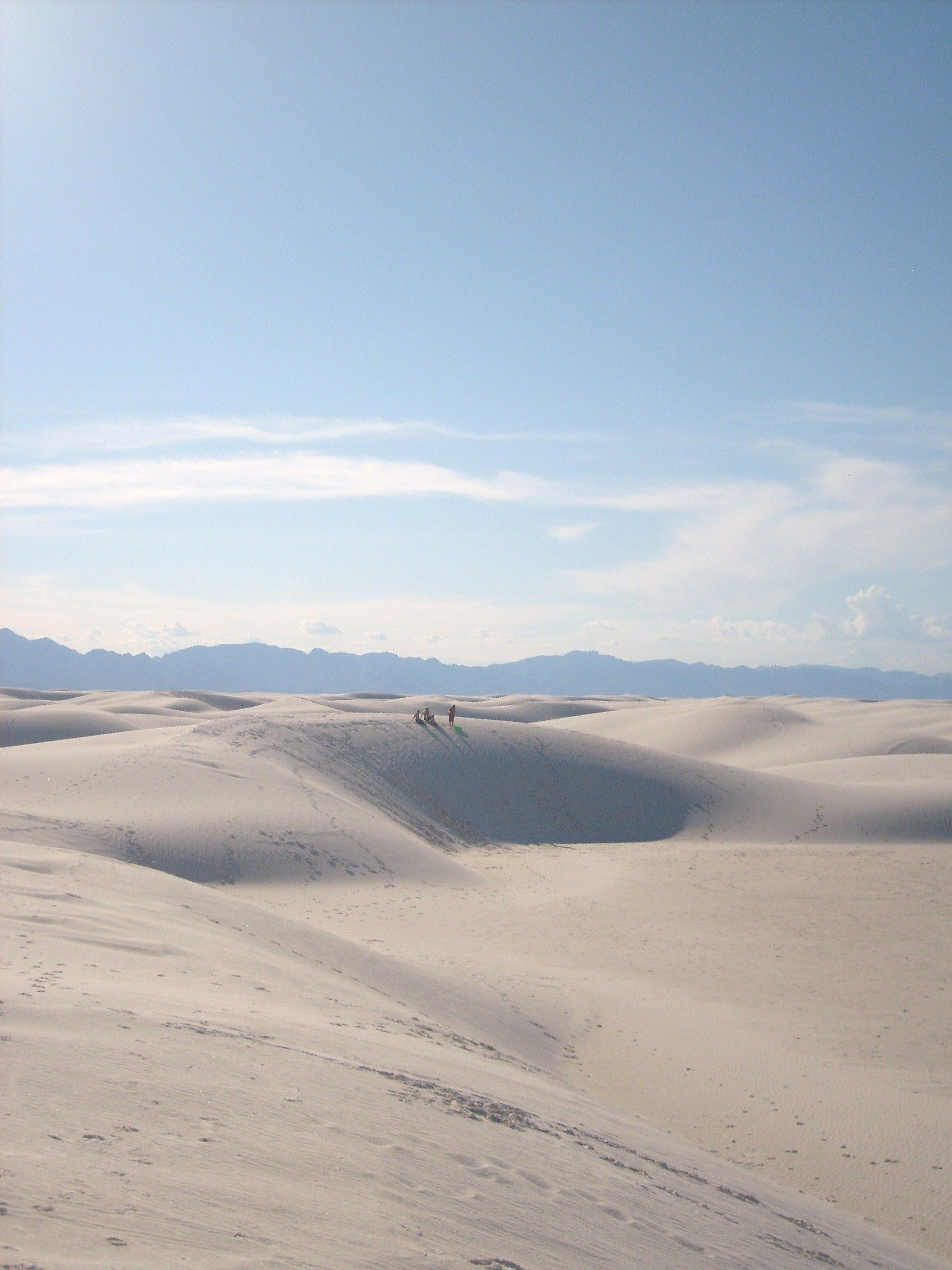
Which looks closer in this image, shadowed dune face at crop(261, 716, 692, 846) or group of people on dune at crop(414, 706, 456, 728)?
shadowed dune face at crop(261, 716, 692, 846)

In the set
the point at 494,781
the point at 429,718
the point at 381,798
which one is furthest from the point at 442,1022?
the point at 429,718

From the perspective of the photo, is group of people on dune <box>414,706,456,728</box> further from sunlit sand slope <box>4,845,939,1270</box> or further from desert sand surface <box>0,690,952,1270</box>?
sunlit sand slope <box>4,845,939,1270</box>

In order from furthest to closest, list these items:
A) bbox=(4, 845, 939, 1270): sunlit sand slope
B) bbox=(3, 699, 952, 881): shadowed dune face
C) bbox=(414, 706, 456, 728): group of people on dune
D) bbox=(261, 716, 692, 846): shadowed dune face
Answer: bbox=(414, 706, 456, 728): group of people on dune → bbox=(261, 716, 692, 846): shadowed dune face → bbox=(3, 699, 952, 881): shadowed dune face → bbox=(4, 845, 939, 1270): sunlit sand slope

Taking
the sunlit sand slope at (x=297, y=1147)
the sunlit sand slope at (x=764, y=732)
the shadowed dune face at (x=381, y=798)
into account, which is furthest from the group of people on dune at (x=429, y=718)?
the sunlit sand slope at (x=297, y=1147)

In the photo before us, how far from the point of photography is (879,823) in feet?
95.9

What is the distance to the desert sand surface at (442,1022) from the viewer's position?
4.04m

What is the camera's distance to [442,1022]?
32.7ft

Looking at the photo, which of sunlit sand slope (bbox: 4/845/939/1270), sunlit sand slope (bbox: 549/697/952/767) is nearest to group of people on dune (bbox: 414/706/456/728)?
sunlit sand slope (bbox: 549/697/952/767)

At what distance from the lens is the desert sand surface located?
4.04m

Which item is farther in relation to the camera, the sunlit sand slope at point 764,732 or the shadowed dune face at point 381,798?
the sunlit sand slope at point 764,732

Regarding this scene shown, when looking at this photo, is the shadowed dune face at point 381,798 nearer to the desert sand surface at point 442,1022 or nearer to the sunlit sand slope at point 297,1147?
the desert sand surface at point 442,1022

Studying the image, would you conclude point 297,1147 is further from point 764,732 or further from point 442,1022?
point 764,732

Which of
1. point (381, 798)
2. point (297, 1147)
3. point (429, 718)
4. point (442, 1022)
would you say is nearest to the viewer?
point (297, 1147)

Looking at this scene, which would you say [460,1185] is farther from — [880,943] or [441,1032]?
[880,943]
